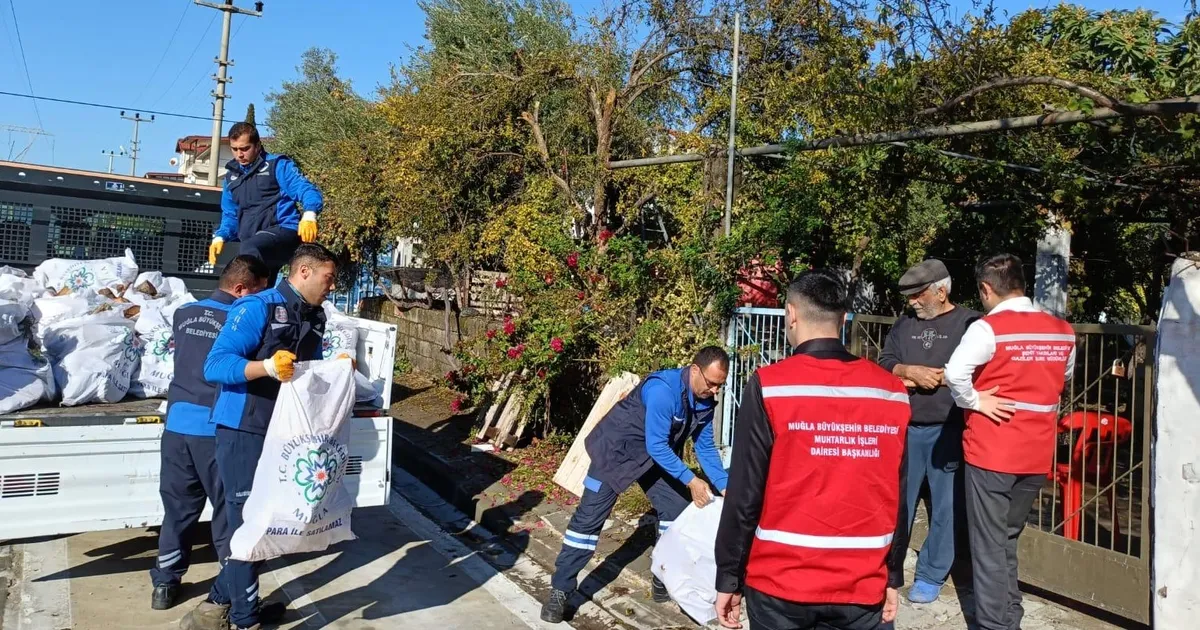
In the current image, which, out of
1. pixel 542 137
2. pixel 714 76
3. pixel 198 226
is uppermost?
pixel 714 76

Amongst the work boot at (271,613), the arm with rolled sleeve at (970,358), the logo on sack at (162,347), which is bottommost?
the work boot at (271,613)

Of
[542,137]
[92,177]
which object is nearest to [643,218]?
[542,137]

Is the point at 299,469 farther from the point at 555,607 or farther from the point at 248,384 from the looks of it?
the point at 555,607

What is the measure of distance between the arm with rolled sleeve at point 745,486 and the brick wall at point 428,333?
898cm

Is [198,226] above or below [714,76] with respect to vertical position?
below

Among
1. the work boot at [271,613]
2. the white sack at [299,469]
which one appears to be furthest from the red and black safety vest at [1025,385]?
the work boot at [271,613]

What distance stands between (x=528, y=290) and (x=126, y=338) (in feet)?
12.3

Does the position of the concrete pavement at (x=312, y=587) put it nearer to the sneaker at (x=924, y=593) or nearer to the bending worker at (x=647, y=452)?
the bending worker at (x=647, y=452)

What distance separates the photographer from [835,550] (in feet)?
8.36

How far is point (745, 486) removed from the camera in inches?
103

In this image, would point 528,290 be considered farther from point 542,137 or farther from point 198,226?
point 198,226

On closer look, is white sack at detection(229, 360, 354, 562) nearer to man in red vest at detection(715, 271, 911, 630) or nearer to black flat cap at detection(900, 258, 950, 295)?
man in red vest at detection(715, 271, 911, 630)

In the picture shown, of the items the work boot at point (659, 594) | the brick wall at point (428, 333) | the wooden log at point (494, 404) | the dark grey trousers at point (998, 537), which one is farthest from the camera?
the brick wall at point (428, 333)

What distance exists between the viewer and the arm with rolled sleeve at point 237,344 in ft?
13.2
